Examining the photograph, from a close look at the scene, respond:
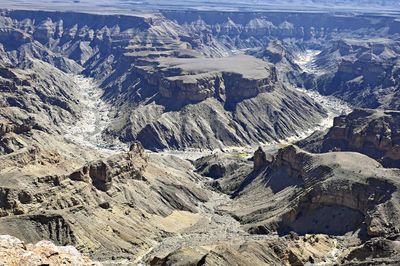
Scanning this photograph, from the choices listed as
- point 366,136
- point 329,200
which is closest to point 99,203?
point 329,200

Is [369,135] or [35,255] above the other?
[35,255]

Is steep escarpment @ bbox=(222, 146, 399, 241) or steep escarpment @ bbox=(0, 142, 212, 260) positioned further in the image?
steep escarpment @ bbox=(222, 146, 399, 241)

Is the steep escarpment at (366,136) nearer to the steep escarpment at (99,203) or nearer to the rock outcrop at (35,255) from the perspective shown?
the steep escarpment at (99,203)

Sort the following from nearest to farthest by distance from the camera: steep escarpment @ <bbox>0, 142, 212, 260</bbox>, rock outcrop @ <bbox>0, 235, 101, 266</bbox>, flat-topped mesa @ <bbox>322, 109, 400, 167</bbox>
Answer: rock outcrop @ <bbox>0, 235, 101, 266</bbox>
steep escarpment @ <bbox>0, 142, 212, 260</bbox>
flat-topped mesa @ <bbox>322, 109, 400, 167</bbox>

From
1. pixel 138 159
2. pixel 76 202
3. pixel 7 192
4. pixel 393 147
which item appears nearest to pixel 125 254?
pixel 76 202

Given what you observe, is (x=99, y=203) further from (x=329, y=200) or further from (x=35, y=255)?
(x=35, y=255)

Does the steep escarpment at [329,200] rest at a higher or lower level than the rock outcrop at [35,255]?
lower

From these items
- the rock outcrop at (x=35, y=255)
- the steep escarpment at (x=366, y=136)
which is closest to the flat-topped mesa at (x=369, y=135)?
the steep escarpment at (x=366, y=136)

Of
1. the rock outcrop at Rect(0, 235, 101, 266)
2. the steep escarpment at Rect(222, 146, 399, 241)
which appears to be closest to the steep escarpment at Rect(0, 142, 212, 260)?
the steep escarpment at Rect(222, 146, 399, 241)

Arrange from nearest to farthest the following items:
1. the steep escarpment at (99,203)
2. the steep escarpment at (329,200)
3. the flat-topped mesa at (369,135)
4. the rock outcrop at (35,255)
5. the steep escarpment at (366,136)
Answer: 1. the rock outcrop at (35,255)
2. the steep escarpment at (99,203)
3. the steep escarpment at (329,200)
4. the flat-topped mesa at (369,135)
5. the steep escarpment at (366,136)

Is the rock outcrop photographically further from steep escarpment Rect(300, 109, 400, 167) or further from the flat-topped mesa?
steep escarpment Rect(300, 109, 400, 167)

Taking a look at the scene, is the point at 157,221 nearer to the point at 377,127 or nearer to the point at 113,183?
the point at 113,183
